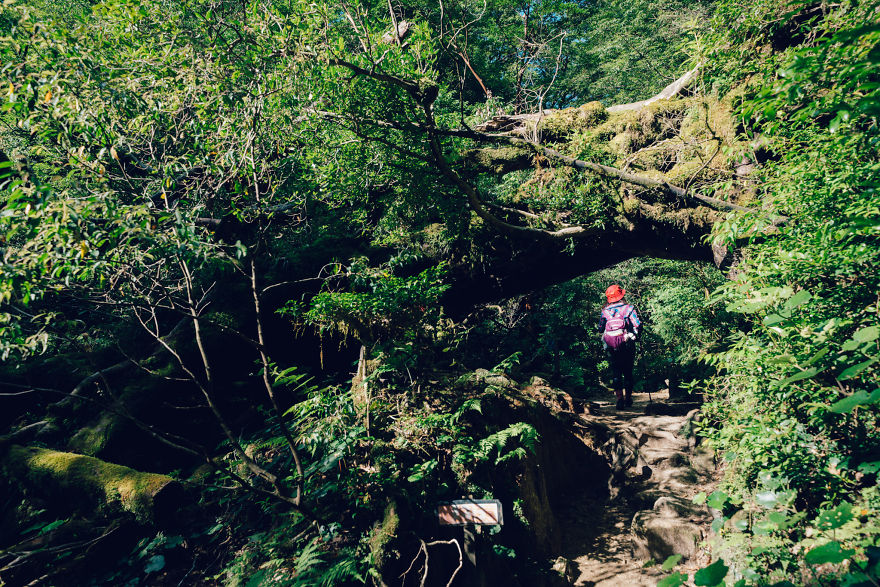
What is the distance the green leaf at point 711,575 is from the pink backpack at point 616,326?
5.88 m

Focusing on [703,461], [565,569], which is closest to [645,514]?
[565,569]

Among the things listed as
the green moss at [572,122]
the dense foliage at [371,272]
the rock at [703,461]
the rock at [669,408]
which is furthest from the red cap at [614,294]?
the green moss at [572,122]

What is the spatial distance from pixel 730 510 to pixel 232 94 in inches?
228

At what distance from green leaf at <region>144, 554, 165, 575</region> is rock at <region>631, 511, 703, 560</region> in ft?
15.6

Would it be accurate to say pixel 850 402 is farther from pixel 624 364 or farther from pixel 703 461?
pixel 624 364

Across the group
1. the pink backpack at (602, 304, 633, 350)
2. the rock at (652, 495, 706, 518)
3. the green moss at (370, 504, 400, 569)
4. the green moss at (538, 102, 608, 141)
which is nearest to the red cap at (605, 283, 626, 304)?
the pink backpack at (602, 304, 633, 350)

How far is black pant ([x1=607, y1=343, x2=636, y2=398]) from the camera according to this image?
7.03 m

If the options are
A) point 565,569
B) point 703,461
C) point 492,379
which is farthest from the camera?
point 703,461

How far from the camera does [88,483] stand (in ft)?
14.9

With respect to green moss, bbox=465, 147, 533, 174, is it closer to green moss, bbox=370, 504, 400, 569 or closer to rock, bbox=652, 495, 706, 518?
rock, bbox=652, 495, 706, 518

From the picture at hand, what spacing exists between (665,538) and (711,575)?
3.69 metres

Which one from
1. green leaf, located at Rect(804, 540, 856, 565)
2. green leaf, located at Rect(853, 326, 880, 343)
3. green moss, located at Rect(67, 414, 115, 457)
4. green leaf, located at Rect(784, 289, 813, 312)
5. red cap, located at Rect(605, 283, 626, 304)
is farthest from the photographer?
red cap, located at Rect(605, 283, 626, 304)

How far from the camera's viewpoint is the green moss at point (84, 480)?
14.1ft

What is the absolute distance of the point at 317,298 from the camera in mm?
4531
